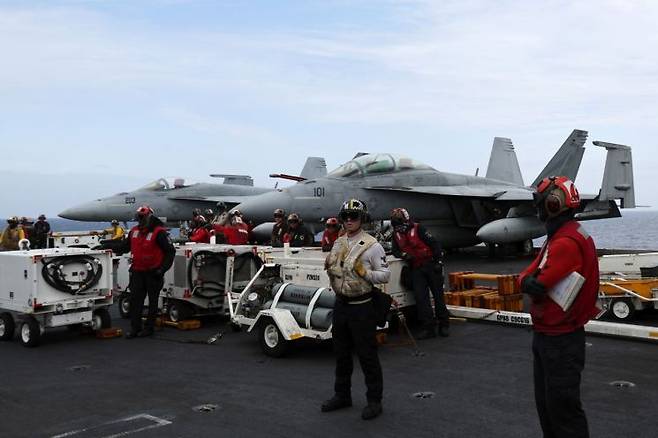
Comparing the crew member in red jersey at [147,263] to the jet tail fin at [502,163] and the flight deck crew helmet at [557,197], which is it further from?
the jet tail fin at [502,163]

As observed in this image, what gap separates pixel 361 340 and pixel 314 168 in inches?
1363

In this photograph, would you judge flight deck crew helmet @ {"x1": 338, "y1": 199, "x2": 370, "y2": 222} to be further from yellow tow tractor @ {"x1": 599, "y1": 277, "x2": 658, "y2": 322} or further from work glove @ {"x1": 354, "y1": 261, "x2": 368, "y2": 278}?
yellow tow tractor @ {"x1": 599, "y1": 277, "x2": 658, "y2": 322}

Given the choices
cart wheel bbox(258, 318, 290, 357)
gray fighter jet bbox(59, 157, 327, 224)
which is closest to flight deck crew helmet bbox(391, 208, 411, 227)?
cart wheel bbox(258, 318, 290, 357)

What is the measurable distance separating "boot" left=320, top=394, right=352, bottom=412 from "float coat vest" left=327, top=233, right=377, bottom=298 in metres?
0.93

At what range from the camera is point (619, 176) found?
19.1 metres

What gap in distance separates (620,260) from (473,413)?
6020 mm

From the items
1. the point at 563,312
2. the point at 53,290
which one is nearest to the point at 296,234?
the point at 53,290

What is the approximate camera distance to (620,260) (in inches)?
389

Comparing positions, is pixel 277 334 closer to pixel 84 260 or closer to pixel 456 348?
pixel 456 348

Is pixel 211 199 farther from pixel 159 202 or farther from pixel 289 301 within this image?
pixel 289 301

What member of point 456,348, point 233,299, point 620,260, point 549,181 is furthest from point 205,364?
point 620,260

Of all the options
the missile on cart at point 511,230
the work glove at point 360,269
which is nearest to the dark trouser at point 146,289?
the work glove at point 360,269

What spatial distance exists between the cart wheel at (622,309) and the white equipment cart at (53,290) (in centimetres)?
722

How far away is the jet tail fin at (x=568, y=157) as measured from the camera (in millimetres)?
23250
